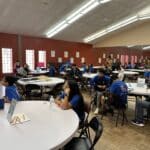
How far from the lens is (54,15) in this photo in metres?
8.69

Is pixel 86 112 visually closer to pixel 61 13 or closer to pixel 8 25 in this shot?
pixel 61 13

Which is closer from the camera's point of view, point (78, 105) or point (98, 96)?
Answer: point (78, 105)

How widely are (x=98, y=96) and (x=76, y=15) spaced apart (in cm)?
526

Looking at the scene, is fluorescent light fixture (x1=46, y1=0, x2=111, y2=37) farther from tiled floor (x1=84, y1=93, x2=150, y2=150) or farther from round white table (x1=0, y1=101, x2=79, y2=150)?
round white table (x1=0, y1=101, x2=79, y2=150)

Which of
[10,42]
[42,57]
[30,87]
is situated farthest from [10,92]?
[42,57]

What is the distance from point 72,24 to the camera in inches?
409

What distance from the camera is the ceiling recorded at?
7.44 m

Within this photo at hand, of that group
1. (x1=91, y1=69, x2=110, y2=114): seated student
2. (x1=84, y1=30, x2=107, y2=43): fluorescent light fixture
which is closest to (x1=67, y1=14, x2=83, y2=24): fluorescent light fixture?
(x1=84, y1=30, x2=107, y2=43): fluorescent light fixture

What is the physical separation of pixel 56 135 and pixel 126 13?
984 cm

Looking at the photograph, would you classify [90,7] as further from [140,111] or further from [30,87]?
[140,111]

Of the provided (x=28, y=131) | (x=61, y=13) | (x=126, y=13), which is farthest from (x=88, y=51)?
(x=28, y=131)

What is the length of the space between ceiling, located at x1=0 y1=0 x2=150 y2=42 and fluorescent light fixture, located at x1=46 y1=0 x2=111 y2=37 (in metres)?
0.34

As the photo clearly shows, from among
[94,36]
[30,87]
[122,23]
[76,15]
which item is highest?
[122,23]

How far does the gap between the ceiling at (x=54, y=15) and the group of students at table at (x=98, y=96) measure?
3.91m
